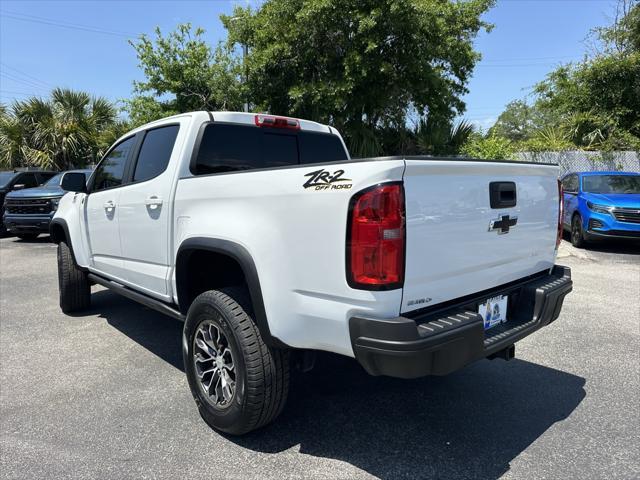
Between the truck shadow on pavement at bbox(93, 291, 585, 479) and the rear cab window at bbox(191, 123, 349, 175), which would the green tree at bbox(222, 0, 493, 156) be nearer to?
the rear cab window at bbox(191, 123, 349, 175)

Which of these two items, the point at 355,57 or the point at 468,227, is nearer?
the point at 468,227

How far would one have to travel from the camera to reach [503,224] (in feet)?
8.98

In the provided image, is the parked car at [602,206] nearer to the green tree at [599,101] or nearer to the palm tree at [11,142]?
the green tree at [599,101]

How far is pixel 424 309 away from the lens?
2.37 meters

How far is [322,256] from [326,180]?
0.36 meters

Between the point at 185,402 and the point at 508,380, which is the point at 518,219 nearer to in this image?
the point at 508,380

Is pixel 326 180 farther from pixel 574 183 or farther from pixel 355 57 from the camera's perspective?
pixel 355 57

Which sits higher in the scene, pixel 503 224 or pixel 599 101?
pixel 599 101

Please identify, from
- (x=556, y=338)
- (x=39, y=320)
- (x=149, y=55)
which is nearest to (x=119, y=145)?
(x=39, y=320)

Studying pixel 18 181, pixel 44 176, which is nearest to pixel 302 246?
pixel 18 181

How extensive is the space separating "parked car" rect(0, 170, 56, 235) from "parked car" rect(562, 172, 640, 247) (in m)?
13.7

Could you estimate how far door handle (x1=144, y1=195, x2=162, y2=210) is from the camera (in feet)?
11.3

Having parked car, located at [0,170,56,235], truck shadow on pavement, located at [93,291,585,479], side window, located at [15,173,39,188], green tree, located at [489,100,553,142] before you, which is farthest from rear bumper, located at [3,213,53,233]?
green tree, located at [489,100,553,142]

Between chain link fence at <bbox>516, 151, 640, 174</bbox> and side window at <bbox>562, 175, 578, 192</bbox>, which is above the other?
chain link fence at <bbox>516, 151, 640, 174</bbox>
